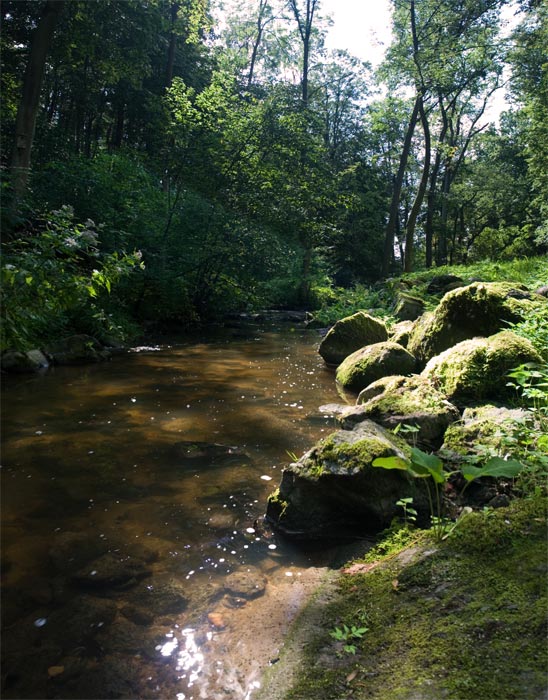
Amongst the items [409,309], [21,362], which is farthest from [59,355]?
[409,309]

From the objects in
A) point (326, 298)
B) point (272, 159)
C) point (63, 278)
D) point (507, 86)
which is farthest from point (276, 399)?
point (507, 86)

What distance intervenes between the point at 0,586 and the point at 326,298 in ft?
71.0

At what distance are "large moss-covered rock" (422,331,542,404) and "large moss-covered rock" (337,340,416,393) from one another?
1.62m

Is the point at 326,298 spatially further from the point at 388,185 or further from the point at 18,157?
the point at 388,185

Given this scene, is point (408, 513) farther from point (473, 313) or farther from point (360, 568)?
point (473, 313)

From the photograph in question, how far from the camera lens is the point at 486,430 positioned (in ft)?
12.1

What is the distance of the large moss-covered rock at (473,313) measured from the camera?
6219mm

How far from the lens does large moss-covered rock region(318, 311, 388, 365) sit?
948cm

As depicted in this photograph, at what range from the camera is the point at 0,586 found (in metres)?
2.59

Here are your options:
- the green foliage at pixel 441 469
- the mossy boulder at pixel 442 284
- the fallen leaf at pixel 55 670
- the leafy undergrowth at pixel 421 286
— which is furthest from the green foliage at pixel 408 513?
the mossy boulder at pixel 442 284

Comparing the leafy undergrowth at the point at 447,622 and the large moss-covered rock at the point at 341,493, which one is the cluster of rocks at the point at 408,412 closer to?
the large moss-covered rock at the point at 341,493

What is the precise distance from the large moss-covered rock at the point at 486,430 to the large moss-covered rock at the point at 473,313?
2.46m

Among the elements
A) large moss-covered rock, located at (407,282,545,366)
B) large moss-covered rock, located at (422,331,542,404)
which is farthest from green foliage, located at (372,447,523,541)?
large moss-covered rock, located at (407,282,545,366)

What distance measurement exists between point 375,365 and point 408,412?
8.45 ft
